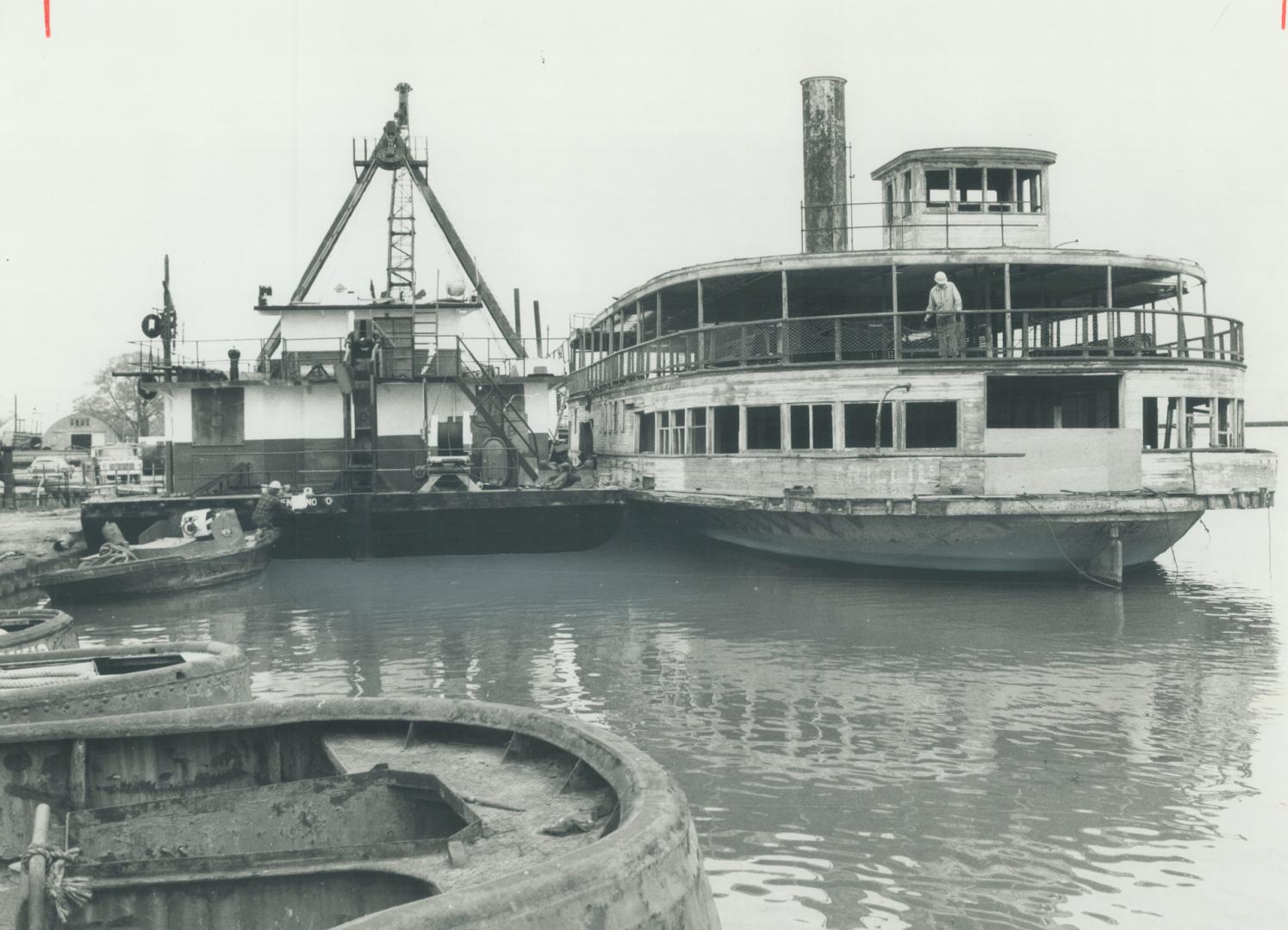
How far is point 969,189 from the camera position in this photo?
72.4ft

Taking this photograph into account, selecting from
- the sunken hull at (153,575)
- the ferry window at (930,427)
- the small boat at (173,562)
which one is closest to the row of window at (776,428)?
the ferry window at (930,427)

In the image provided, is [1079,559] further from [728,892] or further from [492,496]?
[728,892]

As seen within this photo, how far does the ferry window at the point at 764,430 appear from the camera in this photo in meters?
24.3

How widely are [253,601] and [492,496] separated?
5158 millimetres

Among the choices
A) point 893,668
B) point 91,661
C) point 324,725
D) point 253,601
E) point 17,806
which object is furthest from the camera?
point 253,601

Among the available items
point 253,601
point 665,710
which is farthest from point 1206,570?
point 253,601

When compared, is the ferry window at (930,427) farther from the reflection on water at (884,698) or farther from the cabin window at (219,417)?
the cabin window at (219,417)

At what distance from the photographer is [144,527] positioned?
22547 mm

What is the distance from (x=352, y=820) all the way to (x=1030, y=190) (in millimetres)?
20095

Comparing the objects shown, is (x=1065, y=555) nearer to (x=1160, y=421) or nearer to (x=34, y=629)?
(x=1160, y=421)

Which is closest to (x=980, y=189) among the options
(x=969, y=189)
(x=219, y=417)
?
(x=969, y=189)

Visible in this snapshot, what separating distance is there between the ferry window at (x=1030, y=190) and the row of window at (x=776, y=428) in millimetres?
4001

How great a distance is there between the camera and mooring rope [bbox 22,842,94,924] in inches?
175

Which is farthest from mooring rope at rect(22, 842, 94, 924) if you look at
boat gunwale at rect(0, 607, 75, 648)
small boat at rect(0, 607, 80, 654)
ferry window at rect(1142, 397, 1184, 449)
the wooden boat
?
ferry window at rect(1142, 397, 1184, 449)
